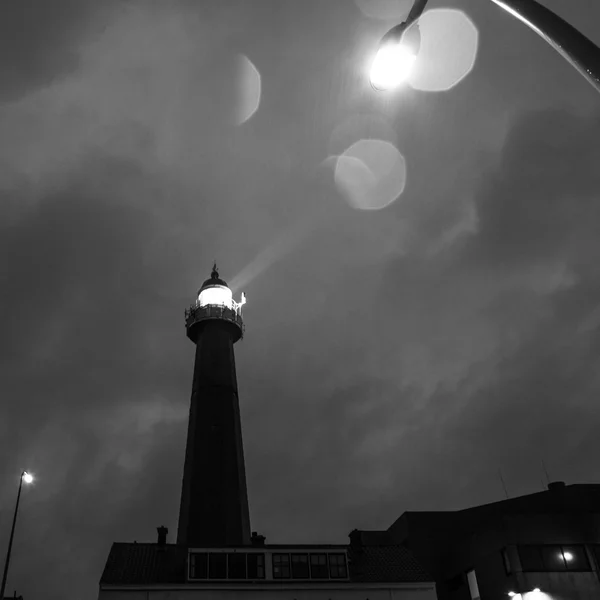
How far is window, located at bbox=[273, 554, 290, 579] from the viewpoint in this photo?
32875 mm

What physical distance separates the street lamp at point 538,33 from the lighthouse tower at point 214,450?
30212 mm

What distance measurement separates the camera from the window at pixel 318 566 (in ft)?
109

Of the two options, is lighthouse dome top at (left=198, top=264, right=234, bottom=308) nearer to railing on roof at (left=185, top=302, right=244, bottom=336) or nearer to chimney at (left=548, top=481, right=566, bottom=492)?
railing on roof at (left=185, top=302, right=244, bottom=336)

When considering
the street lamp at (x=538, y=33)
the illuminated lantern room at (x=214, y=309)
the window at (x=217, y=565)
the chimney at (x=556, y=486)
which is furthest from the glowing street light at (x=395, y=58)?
the chimney at (x=556, y=486)

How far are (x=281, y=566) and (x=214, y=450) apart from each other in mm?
7342

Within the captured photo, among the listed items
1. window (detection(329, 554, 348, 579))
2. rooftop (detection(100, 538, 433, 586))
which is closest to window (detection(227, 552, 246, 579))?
rooftop (detection(100, 538, 433, 586))

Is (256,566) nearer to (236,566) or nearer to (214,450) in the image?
(236,566)

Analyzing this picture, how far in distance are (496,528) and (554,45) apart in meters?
37.9

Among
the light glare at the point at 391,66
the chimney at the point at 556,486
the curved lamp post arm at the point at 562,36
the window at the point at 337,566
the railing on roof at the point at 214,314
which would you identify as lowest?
the curved lamp post arm at the point at 562,36

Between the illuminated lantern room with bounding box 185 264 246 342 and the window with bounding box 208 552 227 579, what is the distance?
15075 millimetres

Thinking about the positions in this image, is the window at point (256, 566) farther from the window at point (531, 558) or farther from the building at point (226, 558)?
the window at point (531, 558)

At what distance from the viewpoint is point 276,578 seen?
1288 inches

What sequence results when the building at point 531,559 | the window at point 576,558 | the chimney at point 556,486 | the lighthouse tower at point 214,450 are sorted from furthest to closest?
1. the chimney at point 556,486
2. the window at point 576,558
3. the building at point 531,559
4. the lighthouse tower at point 214,450

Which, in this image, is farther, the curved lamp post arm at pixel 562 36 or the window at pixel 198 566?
the window at pixel 198 566
